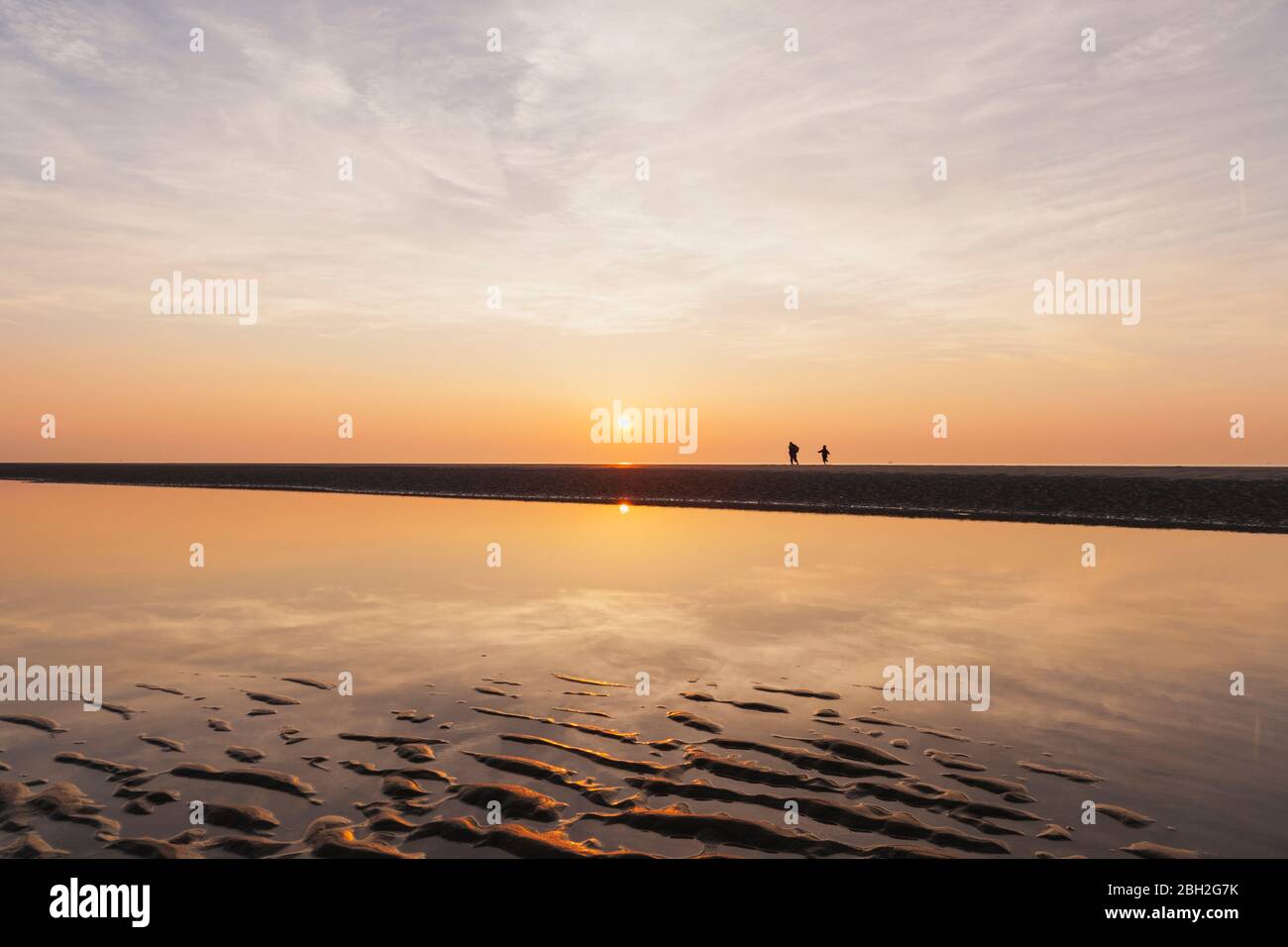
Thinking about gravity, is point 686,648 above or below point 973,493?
below

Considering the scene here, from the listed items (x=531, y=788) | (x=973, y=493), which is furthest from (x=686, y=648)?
(x=973, y=493)

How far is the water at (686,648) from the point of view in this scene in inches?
337

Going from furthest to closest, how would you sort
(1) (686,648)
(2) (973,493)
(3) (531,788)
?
(2) (973,493) < (1) (686,648) < (3) (531,788)

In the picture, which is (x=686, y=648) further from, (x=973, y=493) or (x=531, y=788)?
(x=973, y=493)

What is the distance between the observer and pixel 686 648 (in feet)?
47.8

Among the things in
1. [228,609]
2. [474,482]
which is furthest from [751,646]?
[474,482]

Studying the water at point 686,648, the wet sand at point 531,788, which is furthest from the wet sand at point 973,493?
the wet sand at point 531,788

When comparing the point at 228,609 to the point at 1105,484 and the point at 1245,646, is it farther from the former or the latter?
the point at 1105,484

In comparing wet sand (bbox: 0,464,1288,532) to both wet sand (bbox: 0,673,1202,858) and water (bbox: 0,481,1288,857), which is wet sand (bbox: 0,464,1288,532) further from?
wet sand (bbox: 0,673,1202,858)

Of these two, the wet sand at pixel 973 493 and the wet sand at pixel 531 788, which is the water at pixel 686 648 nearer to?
the wet sand at pixel 531 788

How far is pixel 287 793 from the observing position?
26.2 feet

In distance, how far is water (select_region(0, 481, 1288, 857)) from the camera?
855cm

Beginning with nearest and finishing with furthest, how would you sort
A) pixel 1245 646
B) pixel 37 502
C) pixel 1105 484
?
1. pixel 1245 646
2. pixel 1105 484
3. pixel 37 502
